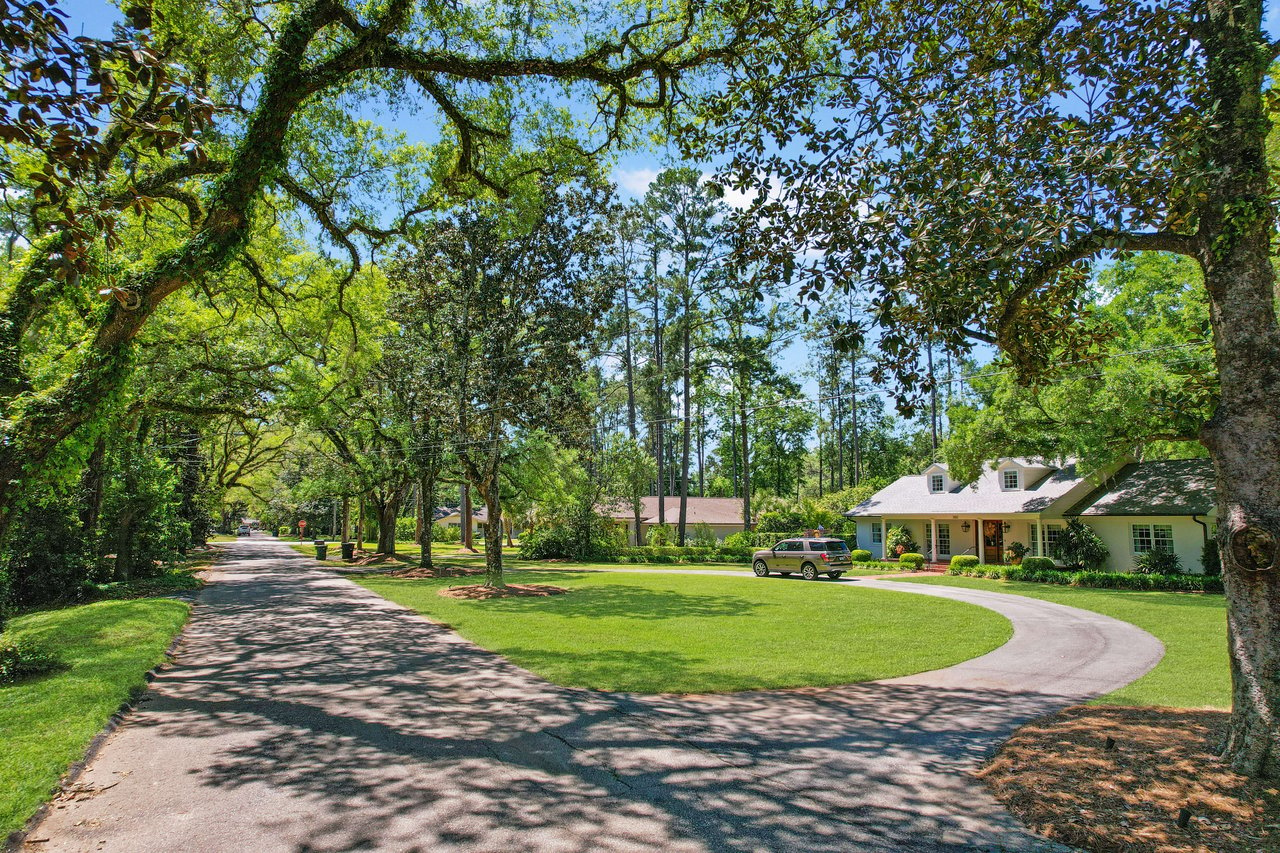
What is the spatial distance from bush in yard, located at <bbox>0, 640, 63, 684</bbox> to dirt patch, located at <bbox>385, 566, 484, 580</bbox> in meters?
17.1

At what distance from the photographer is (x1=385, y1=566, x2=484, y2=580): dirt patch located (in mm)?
26328

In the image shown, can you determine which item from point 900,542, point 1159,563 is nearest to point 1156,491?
point 1159,563

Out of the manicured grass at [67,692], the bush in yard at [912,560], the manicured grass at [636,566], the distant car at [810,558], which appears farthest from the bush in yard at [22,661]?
the bush in yard at [912,560]

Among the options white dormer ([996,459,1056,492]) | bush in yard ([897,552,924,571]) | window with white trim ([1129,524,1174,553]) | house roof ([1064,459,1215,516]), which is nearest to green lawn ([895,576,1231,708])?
window with white trim ([1129,524,1174,553])

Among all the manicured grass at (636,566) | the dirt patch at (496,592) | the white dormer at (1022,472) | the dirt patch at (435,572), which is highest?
the white dormer at (1022,472)

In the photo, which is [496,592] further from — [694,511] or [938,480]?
[694,511]

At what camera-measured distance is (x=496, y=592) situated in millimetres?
19703

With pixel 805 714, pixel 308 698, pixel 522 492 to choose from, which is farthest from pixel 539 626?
pixel 522 492

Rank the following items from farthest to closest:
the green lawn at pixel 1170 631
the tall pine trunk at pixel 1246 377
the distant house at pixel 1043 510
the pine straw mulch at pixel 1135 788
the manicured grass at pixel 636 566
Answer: the manicured grass at pixel 636 566, the distant house at pixel 1043 510, the green lawn at pixel 1170 631, the tall pine trunk at pixel 1246 377, the pine straw mulch at pixel 1135 788

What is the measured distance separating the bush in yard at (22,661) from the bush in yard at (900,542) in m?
34.5

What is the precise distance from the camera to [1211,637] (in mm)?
12883

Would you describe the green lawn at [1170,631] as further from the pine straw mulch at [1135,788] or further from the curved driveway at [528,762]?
the pine straw mulch at [1135,788]

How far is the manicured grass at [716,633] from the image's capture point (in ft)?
31.6

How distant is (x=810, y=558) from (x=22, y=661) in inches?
965
